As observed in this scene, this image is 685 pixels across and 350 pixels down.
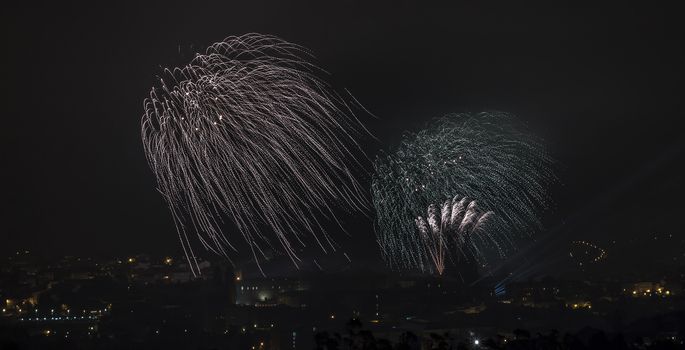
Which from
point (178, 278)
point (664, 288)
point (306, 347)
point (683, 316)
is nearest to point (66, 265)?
point (178, 278)

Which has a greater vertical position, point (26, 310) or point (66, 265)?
point (66, 265)

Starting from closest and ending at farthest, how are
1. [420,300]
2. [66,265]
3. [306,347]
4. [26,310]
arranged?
1. [306,347]
2. [26,310]
3. [420,300]
4. [66,265]

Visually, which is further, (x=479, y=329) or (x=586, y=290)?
(x=586, y=290)

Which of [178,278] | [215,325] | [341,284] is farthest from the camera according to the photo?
[178,278]

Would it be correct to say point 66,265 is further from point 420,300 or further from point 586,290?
point 586,290

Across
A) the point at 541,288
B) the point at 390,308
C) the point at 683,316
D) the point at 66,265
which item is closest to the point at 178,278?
the point at 66,265

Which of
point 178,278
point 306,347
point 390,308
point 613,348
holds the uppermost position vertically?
point 178,278

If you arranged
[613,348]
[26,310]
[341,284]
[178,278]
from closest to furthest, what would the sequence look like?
1. [613,348]
2. [26,310]
3. [341,284]
4. [178,278]

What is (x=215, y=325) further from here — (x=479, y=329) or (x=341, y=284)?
(x=341, y=284)

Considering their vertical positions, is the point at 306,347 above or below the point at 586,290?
below
